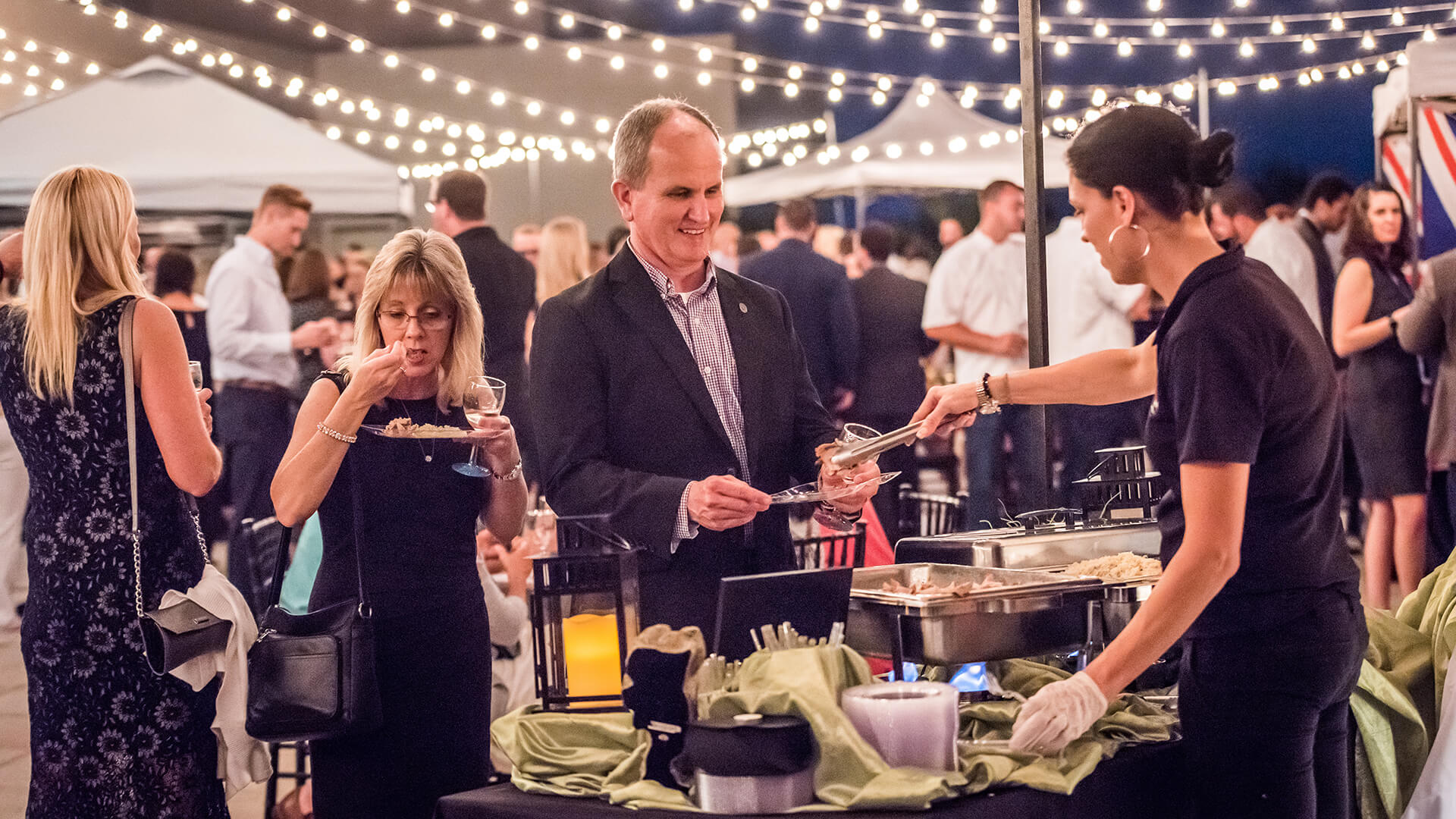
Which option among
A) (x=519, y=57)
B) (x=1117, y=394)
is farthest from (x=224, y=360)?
(x=519, y=57)

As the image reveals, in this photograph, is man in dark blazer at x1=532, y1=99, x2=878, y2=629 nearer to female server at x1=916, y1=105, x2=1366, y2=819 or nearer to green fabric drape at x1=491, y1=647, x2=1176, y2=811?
green fabric drape at x1=491, y1=647, x2=1176, y2=811

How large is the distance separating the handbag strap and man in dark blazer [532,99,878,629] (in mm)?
699

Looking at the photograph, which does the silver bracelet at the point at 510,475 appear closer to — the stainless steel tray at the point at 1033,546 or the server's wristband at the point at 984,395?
the stainless steel tray at the point at 1033,546

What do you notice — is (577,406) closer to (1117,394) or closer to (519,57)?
(1117,394)

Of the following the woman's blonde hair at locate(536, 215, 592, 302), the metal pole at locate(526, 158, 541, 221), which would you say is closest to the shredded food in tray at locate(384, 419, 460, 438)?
the woman's blonde hair at locate(536, 215, 592, 302)

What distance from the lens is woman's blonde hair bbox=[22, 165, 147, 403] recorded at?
90.0 inches

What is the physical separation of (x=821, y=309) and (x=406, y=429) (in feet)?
12.7

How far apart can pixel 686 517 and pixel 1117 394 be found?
717mm

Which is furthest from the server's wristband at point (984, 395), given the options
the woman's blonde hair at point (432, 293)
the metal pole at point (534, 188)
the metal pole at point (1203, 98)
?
the metal pole at point (534, 188)

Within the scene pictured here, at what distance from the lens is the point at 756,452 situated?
2.20m

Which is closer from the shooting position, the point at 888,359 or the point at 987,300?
the point at 987,300

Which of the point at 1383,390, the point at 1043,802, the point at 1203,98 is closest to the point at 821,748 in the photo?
the point at 1043,802

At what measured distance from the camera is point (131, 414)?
2311mm

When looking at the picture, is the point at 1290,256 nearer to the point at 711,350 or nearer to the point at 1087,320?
the point at 1087,320
